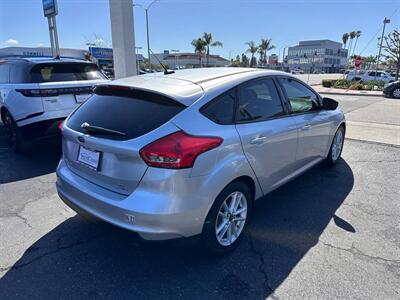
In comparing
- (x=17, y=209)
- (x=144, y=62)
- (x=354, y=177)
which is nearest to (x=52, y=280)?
(x=17, y=209)

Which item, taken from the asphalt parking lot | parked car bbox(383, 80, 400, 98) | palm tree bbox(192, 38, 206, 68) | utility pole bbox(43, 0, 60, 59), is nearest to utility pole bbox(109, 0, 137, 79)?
utility pole bbox(43, 0, 60, 59)

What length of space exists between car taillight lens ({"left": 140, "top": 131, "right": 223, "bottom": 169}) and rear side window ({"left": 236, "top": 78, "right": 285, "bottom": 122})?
68cm

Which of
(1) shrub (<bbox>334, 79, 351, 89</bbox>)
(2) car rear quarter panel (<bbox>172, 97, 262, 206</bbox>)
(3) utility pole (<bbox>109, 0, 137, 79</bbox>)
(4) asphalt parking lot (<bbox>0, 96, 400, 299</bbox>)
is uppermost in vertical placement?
(3) utility pole (<bbox>109, 0, 137, 79</bbox>)

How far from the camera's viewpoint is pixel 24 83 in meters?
5.02

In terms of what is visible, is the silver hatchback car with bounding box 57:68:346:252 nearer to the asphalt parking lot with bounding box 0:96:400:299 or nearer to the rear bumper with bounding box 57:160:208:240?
the rear bumper with bounding box 57:160:208:240

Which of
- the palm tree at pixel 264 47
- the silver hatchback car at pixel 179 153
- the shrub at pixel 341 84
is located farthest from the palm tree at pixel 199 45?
the silver hatchback car at pixel 179 153

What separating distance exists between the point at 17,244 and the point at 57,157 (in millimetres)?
2880

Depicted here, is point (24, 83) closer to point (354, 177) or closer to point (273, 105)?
point (273, 105)

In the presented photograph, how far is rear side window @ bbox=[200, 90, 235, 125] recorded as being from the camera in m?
2.52

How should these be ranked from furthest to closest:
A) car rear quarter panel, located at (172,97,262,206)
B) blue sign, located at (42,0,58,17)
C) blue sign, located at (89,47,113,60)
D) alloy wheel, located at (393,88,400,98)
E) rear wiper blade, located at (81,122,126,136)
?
blue sign, located at (89,47,113,60), alloy wheel, located at (393,88,400,98), blue sign, located at (42,0,58,17), rear wiper blade, located at (81,122,126,136), car rear quarter panel, located at (172,97,262,206)

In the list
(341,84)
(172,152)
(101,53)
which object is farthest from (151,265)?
(101,53)

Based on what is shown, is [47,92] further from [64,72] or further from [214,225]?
[214,225]

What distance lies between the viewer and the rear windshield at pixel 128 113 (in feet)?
7.81

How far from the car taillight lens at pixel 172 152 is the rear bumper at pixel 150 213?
0.22 metres
